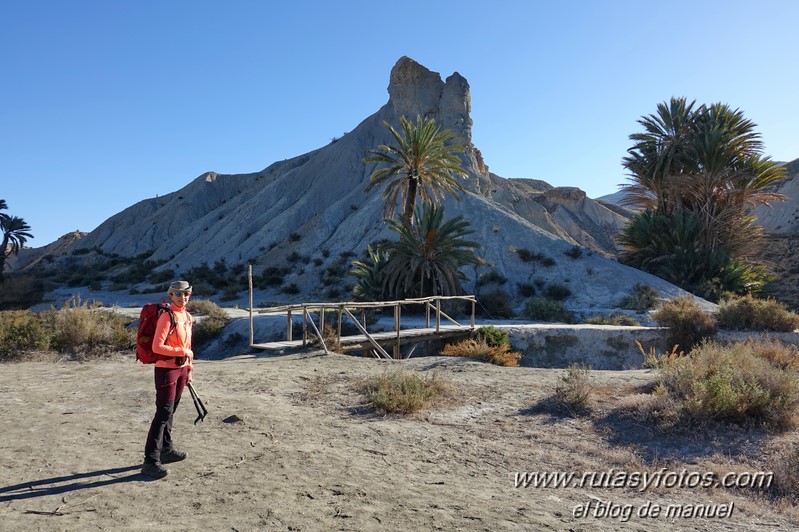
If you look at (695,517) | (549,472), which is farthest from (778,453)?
(549,472)

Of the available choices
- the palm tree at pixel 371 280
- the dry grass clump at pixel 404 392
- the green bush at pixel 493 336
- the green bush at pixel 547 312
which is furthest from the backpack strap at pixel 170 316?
the green bush at pixel 547 312

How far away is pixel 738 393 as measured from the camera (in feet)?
23.4

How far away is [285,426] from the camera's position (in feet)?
23.1

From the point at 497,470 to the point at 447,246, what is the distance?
1792cm

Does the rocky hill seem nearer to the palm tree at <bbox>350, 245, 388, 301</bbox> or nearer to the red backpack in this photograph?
the palm tree at <bbox>350, 245, 388, 301</bbox>

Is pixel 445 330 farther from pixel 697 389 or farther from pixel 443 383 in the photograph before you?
pixel 697 389

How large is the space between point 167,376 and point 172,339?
0.36 m

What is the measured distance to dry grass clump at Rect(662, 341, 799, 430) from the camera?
22.9 feet

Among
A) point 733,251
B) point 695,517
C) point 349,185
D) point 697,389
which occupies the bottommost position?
point 695,517

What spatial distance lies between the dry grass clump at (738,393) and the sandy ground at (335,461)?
0.47 metres

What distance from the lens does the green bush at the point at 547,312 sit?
24.0 meters

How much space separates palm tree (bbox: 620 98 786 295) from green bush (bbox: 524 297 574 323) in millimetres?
9971

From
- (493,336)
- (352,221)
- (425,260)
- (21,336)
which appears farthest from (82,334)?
(352,221)

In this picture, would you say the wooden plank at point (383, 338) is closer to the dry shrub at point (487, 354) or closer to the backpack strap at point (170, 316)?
the dry shrub at point (487, 354)
